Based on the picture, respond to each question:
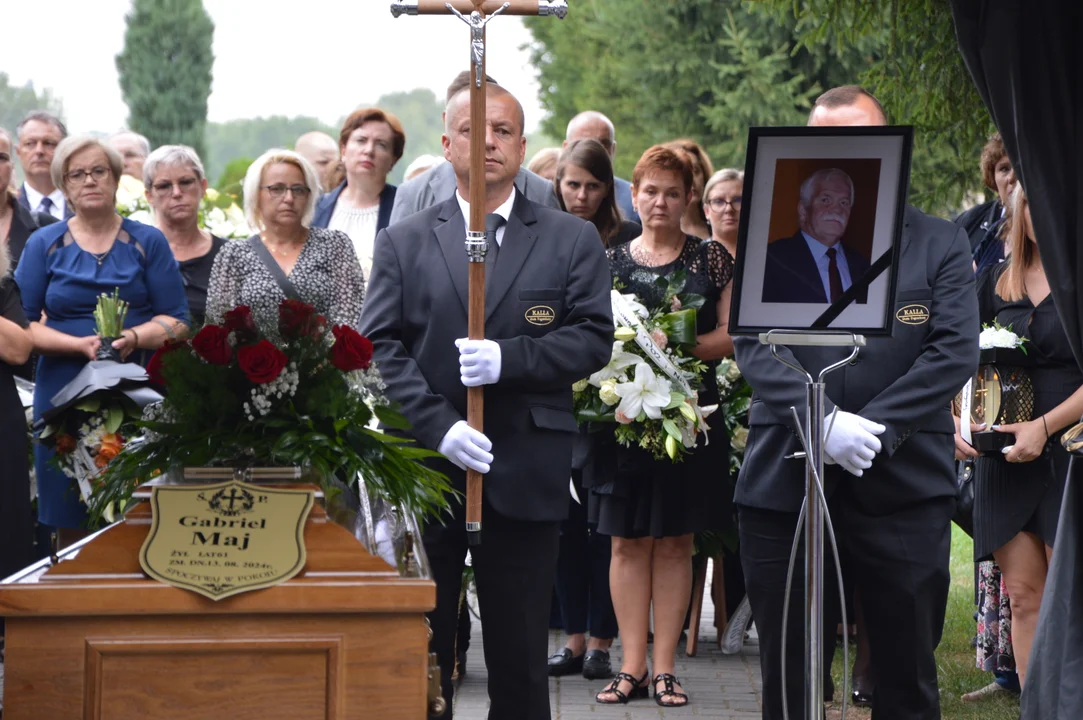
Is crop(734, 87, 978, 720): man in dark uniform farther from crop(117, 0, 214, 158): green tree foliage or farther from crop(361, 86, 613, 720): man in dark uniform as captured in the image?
crop(117, 0, 214, 158): green tree foliage

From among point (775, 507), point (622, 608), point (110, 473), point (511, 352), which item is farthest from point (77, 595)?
point (622, 608)

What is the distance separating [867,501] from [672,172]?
7.71 ft

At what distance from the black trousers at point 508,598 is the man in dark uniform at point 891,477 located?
72 centimetres

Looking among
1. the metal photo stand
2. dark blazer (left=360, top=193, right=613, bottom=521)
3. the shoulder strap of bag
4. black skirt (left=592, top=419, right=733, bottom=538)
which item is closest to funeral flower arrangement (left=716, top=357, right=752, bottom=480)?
black skirt (left=592, top=419, right=733, bottom=538)

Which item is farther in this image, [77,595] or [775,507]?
[775,507]

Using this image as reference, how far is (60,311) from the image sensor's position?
6.77 m

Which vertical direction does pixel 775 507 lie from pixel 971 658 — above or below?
above

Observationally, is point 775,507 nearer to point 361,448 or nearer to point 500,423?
point 500,423

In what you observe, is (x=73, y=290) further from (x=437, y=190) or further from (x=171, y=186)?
(x=437, y=190)

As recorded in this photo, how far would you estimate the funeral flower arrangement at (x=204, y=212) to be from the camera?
8547mm

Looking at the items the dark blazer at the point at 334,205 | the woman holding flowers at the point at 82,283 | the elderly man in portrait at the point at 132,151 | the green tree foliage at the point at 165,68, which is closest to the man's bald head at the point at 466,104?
the woman holding flowers at the point at 82,283

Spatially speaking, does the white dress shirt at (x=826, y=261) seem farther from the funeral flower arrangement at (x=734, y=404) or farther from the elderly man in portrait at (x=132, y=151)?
the elderly man in portrait at (x=132, y=151)

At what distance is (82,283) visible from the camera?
22.3ft

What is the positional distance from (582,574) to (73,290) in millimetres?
2790
